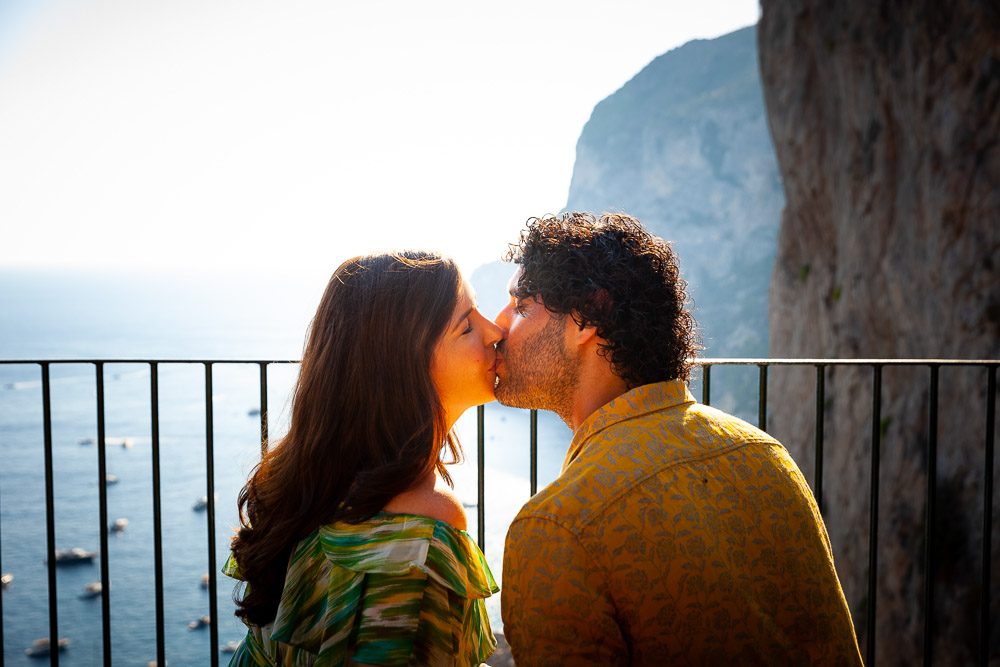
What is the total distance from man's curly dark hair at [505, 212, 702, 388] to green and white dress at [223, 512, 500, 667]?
572 mm

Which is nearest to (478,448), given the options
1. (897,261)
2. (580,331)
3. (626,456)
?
(580,331)

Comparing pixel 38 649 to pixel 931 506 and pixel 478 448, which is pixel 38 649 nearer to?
pixel 478 448

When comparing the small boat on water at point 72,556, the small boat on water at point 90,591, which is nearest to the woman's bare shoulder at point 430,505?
the small boat on water at point 90,591

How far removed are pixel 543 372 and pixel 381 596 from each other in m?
0.66

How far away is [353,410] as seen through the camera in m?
1.46

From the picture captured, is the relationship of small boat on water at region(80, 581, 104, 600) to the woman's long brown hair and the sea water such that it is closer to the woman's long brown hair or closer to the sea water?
the sea water

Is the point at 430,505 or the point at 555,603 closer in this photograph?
the point at 555,603

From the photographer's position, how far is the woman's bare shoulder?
4.46 ft

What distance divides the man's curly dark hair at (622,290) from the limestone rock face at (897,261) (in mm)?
1848

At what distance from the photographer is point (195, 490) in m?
36.7

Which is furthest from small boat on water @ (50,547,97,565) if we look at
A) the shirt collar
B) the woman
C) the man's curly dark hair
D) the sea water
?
the shirt collar

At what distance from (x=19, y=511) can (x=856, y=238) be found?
40456 millimetres

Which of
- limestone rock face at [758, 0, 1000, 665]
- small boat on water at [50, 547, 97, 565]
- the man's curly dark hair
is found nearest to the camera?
the man's curly dark hair

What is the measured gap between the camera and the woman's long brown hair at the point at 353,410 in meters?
1.41
